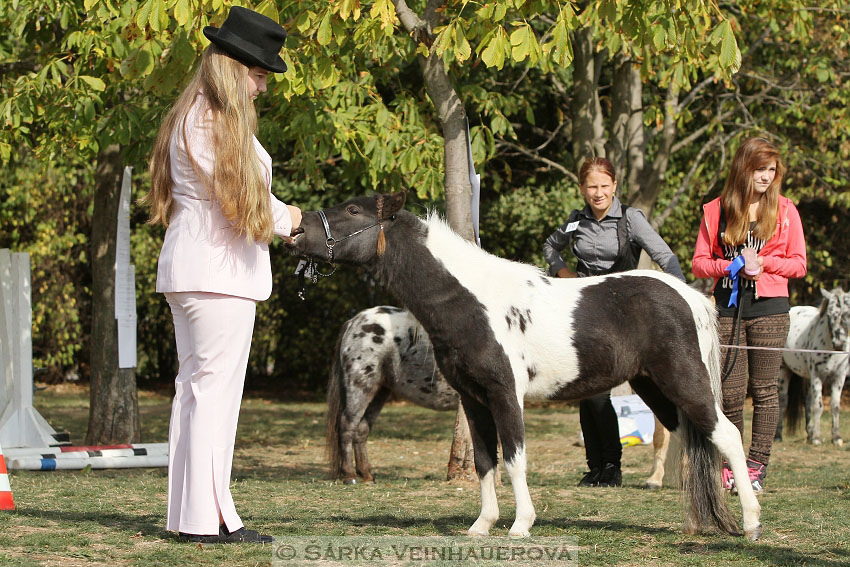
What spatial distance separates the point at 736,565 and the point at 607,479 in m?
3.20

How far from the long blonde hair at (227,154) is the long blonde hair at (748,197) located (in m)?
3.26

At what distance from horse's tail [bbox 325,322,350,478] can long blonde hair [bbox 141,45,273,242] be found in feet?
13.3

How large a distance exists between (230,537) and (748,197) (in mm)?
3818

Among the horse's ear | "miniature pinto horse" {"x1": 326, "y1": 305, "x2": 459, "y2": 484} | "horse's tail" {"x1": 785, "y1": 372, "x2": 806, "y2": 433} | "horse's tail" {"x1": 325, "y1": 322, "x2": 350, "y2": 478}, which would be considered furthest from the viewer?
"horse's tail" {"x1": 785, "y1": 372, "x2": 806, "y2": 433}

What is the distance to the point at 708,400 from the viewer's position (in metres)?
5.12

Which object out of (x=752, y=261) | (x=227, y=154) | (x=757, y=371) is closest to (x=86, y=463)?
(x=227, y=154)

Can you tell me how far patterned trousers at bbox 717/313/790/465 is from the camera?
6461 mm

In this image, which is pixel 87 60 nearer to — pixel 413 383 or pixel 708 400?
pixel 413 383

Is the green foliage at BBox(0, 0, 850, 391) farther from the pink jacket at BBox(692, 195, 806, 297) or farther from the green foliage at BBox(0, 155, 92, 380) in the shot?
the pink jacket at BBox(692, 195, 806, 297)

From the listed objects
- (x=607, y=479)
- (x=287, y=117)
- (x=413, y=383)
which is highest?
(x=287, y=117)

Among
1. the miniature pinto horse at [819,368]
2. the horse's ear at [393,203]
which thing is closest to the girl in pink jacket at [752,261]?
the horse's ear at [393,203]

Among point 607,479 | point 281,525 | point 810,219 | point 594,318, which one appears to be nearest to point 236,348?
point 281,525

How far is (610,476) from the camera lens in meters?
7.68

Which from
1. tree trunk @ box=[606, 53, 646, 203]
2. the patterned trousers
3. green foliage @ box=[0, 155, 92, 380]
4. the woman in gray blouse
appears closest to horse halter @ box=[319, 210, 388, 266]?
the woman in gray blouse
